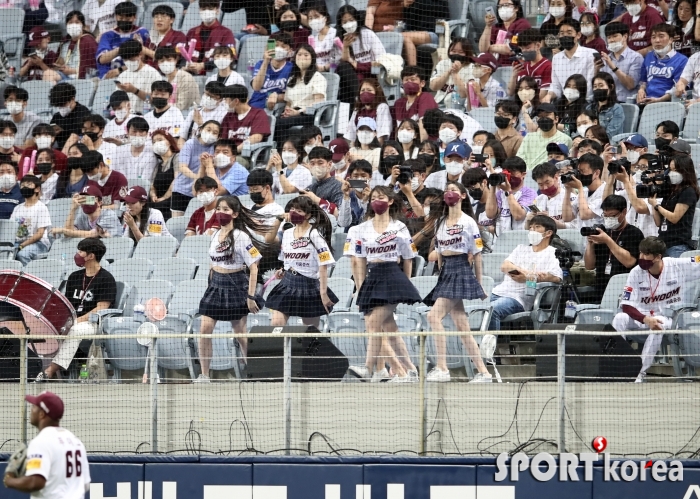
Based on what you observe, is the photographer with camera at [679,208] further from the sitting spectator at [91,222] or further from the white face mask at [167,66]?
the white face mask at [167,66]

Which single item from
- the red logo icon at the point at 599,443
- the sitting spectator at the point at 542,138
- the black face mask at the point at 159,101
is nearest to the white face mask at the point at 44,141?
the black face mask at the point at 159,101

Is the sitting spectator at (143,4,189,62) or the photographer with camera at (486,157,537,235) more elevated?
the sitting spectator at (143,4,189,62)

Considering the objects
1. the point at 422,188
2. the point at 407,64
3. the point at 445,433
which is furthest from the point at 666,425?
the point at 407,64

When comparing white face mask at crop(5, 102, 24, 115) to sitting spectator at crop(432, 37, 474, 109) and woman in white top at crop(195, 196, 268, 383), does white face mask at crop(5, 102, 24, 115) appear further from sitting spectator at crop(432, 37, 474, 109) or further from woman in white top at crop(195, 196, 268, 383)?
woman in white top at crop(195, 196, 268, 383)

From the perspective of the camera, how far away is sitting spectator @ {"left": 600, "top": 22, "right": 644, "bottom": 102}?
1157 cm

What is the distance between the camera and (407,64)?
42.7 feet

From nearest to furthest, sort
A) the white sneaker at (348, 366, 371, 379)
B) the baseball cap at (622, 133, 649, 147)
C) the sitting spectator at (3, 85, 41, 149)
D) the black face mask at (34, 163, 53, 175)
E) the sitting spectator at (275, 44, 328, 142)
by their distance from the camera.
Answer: the white sneaker at (348, 366, 371, 379) → the baseball cap at (622, 133, 649, 147) → the sitting spectator at (275, 44, 328, 142) → the black face mask at (34, 163, 53, 175) → the sitting spectator at (3, 85, 41, 149)

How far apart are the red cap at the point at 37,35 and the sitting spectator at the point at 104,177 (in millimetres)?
3764

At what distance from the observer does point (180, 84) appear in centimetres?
1352

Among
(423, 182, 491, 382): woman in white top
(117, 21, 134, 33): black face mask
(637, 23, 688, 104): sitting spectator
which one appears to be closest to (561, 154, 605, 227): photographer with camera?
(423, 182, 491, 382): woman in white top

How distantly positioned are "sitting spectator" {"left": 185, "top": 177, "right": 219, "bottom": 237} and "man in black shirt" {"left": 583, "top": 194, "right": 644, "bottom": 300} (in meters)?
3.66

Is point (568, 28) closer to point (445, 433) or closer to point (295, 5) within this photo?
point (295, 5)

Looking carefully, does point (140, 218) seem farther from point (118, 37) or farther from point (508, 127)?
point (118, 37)

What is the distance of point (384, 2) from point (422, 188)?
3.60m
